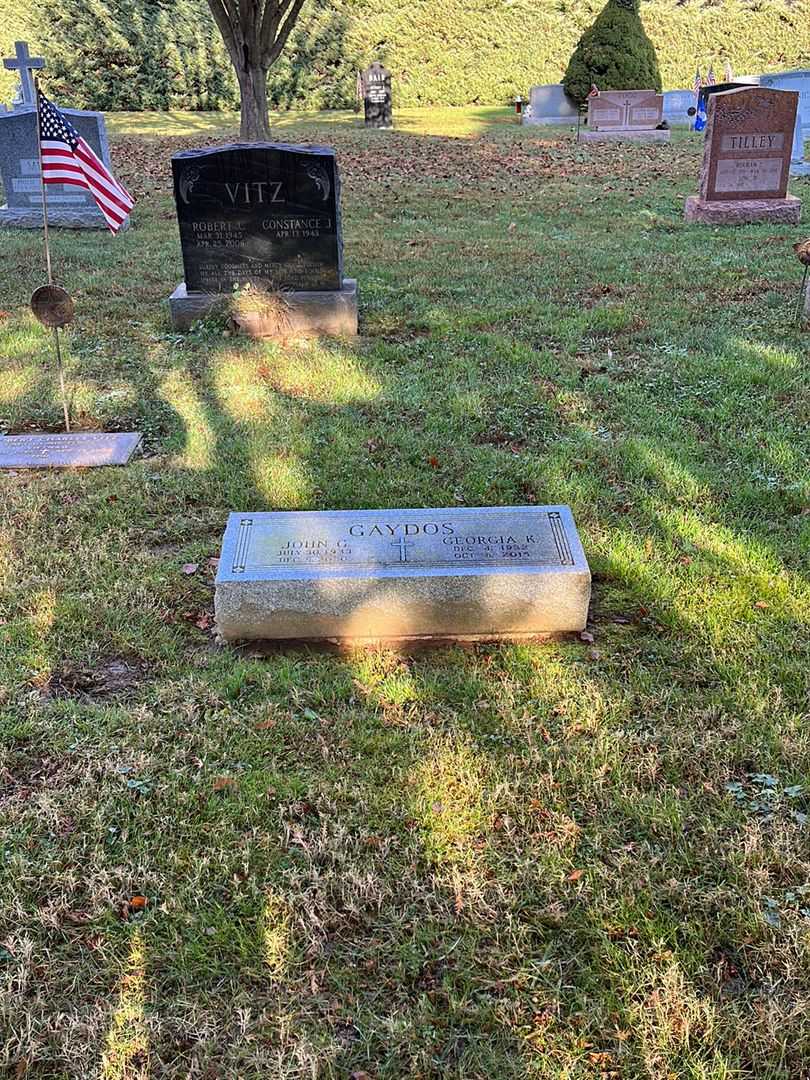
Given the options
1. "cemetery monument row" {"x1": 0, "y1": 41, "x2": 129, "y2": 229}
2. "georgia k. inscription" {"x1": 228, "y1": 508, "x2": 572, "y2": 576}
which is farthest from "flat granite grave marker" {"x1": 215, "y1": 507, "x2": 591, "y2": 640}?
"cemetery monument row" {"x1": 0, "y1": 41, "x2": 129, "y2": 229}

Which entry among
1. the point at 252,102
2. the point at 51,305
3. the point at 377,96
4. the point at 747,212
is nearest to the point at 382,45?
the point at 377,96

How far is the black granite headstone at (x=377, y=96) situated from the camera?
20.9 metres

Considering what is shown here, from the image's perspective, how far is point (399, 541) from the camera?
3.60 meters

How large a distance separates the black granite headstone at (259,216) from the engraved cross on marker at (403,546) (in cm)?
427

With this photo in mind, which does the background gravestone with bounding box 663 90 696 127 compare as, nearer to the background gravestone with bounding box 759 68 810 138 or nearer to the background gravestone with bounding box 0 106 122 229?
the background gravestone with bounding box 759 68 810 138

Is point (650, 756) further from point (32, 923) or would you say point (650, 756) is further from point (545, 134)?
point (545, 134)

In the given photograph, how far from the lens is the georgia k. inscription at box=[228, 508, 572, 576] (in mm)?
3467

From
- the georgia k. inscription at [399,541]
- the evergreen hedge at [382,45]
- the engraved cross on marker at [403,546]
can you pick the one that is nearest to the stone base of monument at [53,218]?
the georgia k. inscription at [399,541]

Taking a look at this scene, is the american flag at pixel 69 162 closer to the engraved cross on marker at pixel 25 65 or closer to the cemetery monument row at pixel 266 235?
the cemetery monument row at pixel 266 235

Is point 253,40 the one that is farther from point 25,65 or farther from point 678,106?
point 678,106

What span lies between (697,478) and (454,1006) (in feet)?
10.8

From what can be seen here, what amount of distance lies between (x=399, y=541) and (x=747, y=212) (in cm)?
914

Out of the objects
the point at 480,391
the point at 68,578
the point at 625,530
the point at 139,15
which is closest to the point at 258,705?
the point at 68,578

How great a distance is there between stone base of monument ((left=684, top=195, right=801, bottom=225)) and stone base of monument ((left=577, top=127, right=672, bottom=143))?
8677 mm
